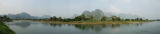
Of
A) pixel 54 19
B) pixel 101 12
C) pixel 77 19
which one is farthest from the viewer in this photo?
pixel 101 12

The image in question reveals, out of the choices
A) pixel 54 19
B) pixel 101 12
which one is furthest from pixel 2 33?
pixel 101 12

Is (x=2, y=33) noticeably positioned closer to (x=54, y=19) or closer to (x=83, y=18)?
(x=83, y=18)

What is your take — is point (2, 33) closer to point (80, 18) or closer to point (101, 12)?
point (80, 18)

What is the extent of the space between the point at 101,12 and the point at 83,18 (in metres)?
77.9

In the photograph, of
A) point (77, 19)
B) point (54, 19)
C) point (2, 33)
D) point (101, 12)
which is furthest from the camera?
point (101, 12)

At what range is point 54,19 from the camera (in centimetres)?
11850

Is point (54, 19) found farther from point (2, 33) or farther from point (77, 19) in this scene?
point (2, 33)

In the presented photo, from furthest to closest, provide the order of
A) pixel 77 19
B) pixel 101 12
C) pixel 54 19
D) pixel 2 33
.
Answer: pixel 101 12 → pixel 54 19 → pixel 77 19 → pixel 2 33

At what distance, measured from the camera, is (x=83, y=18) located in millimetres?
101500

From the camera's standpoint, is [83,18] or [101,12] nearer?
[83,18]

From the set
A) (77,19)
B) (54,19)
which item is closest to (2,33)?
(77,19)

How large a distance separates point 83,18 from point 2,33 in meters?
→ 89.3

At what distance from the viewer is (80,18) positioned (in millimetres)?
101375

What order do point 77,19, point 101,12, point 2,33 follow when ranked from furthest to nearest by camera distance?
point 101,12, point 77,19, point 2,33
